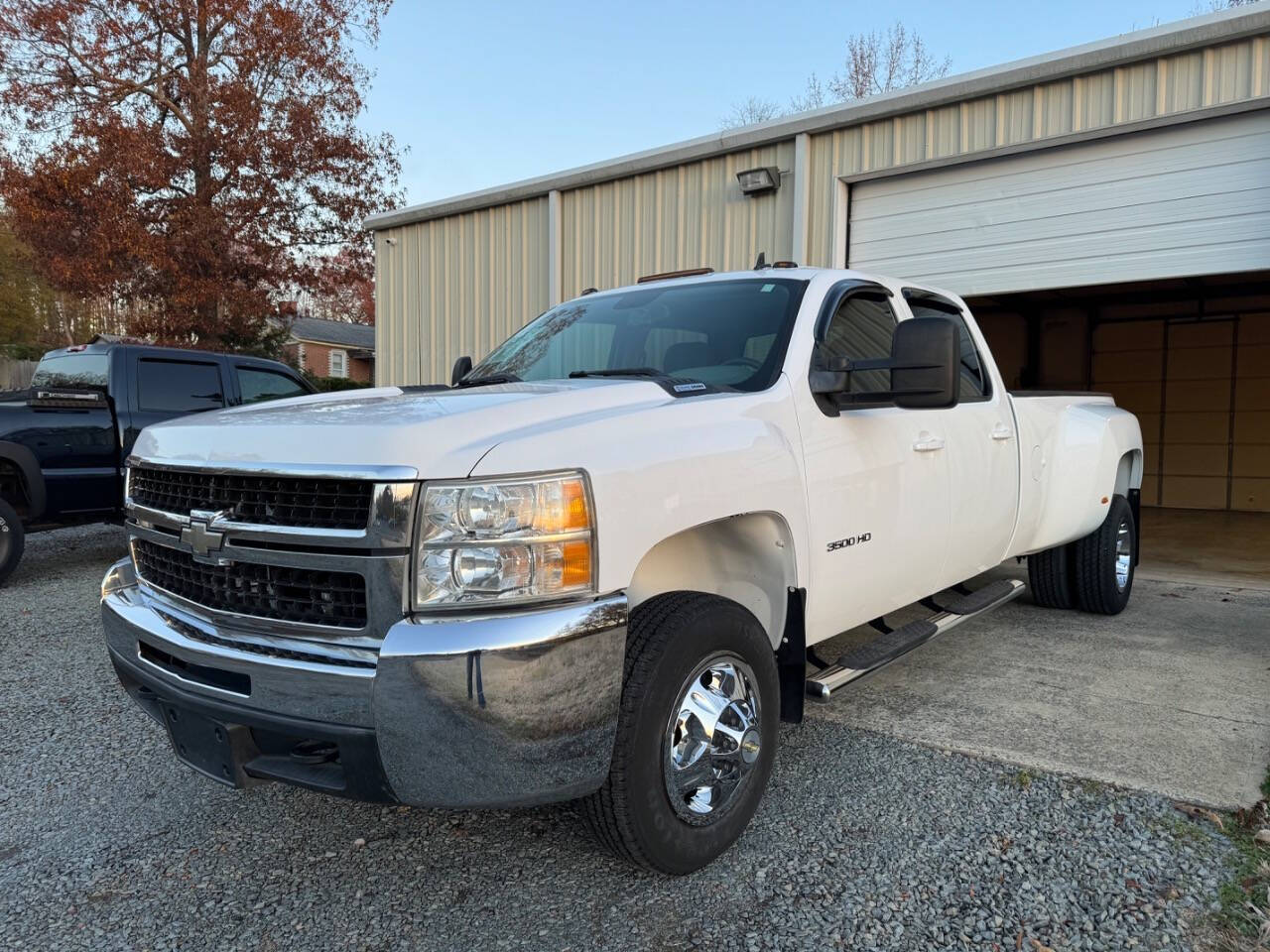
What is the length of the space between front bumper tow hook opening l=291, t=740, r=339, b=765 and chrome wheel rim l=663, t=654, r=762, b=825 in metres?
0.87

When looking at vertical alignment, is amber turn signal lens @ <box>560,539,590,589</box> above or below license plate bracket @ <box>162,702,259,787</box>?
above

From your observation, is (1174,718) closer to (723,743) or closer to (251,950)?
(723,743)

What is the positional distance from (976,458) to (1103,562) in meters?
2.29

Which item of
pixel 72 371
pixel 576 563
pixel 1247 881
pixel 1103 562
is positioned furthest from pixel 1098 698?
pixel 72 371

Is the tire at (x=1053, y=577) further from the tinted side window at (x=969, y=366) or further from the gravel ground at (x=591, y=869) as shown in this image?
the gravel ground at (x=591, y=869)

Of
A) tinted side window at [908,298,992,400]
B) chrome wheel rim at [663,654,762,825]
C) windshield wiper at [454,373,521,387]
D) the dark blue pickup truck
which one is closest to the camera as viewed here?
chrome wheel rim at [663,654,762,825]

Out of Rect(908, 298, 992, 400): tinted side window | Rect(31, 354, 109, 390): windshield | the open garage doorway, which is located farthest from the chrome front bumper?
the open garage doorway

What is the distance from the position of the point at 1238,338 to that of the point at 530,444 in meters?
15.3

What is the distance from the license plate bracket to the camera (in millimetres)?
2262

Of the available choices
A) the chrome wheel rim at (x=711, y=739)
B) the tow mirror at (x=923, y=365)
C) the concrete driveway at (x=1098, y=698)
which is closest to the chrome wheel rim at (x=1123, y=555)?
the concrete driveway at (x=1098, y=698)

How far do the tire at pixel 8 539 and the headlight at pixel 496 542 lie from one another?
21.0 feet

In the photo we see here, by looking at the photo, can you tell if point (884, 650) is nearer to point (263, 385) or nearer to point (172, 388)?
point (172, 388)

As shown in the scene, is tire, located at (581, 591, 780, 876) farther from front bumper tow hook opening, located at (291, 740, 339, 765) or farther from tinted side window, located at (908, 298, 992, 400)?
tinted side window, located at (908, 298, 992, 400)

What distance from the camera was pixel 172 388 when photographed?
25.5 ft
